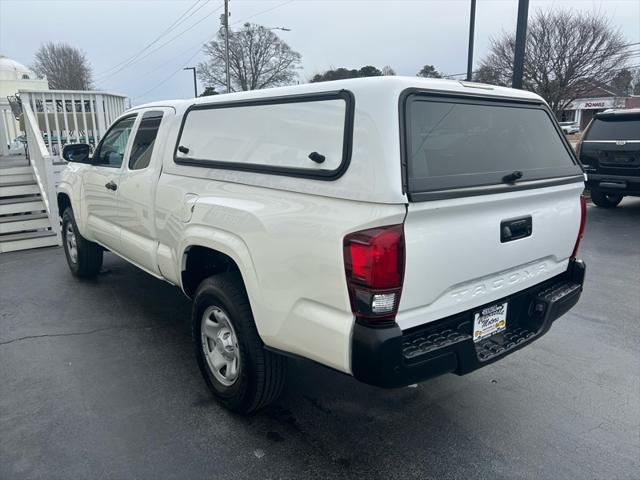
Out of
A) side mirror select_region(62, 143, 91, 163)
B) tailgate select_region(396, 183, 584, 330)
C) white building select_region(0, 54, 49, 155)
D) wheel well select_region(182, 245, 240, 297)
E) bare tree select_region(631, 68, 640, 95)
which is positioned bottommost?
wheel well select_region(182, 245, 240, 297)

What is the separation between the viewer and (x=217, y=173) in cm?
319

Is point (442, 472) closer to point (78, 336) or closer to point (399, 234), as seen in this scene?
point (399, 234)

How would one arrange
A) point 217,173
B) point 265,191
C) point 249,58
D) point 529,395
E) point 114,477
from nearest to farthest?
point 114,477
point 265,191
point 217,173
point 529,395
point 249,58

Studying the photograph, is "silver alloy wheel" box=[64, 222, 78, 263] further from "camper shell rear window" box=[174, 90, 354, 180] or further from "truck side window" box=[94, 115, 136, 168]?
"camper shell rear window" box=[174, 90, 354, 180]

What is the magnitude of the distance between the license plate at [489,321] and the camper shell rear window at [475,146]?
0.66 meters

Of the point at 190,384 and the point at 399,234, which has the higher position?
the point at 399,234

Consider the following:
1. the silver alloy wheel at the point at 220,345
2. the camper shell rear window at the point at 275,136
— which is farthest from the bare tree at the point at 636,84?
the silver alloy wheel at the point at 220,345

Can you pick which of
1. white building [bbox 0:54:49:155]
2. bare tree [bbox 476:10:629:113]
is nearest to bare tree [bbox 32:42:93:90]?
white building [bbox 0:54:49:155]

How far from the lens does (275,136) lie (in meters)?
2.83

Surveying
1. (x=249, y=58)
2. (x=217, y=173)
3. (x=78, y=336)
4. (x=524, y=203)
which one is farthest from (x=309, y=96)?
(x=249, y=58)

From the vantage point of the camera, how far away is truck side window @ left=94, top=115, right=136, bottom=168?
15.4 feet

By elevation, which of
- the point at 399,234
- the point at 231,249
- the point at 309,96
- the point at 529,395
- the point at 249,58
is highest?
the point at 249,58

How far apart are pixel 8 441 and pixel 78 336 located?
1516 mm

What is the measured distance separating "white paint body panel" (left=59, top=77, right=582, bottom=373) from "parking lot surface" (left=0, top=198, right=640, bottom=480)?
67cm
